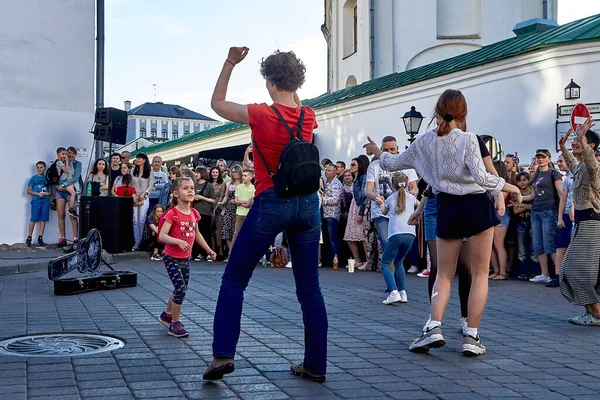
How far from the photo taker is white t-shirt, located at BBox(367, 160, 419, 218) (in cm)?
1025

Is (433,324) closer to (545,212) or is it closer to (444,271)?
(444,271)

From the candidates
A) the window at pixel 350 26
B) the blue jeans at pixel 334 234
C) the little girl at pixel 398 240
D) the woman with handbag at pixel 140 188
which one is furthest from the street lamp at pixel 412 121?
the window at pixel 350 26

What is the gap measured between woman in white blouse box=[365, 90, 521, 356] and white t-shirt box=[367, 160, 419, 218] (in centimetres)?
273

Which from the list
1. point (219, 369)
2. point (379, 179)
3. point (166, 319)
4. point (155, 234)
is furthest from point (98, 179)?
point (219, 369)

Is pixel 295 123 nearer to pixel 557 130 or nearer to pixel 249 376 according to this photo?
pixel 249 376

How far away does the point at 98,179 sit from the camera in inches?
707

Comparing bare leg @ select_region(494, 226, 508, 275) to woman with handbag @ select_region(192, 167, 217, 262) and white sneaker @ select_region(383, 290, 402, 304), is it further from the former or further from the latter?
woman with handbag @ select_region(192, 167, 217, 262)

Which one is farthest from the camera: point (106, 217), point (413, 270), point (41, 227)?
point (41, 227)

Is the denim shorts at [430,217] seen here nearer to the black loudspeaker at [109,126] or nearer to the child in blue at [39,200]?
the black loudspeaker at [109,126]

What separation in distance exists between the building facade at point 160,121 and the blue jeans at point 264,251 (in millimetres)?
126902

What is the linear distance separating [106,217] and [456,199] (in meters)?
11.5

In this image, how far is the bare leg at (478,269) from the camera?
6355mm

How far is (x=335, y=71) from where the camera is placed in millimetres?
38625

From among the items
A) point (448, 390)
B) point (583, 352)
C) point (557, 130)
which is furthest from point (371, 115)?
point (448, 390)
